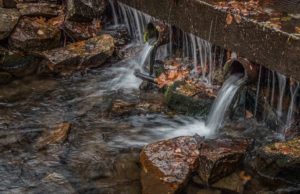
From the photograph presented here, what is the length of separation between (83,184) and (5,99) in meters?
3.05

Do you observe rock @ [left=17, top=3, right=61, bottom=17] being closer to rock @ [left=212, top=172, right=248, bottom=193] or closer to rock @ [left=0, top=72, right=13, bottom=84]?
rock @ [left=0, top=72, right=13, bottom=84]

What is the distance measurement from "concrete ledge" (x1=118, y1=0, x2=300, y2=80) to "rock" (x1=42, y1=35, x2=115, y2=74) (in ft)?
4.27

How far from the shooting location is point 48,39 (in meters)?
9.54

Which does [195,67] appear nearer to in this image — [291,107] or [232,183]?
[291,107]

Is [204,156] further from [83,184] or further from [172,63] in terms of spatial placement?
[172,63]

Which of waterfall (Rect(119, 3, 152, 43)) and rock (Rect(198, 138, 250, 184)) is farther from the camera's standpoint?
waterfall (Rect(119, 3, 152, 43))

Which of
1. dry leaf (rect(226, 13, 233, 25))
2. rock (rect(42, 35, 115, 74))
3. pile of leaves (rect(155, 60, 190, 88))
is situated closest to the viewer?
dry leaf (rect(226, 13, 233, 25))

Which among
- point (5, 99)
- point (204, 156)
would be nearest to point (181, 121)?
point (204, 156)

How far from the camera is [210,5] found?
7.68 metres

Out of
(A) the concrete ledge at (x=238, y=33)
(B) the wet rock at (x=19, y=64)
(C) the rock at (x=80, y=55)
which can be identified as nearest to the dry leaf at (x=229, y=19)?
(A) the concrete ledge at (x=238, y=33)

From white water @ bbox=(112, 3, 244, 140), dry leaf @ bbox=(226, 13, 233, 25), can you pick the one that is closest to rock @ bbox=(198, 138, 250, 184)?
white water @ bbox=(112, 3, 244, 140)

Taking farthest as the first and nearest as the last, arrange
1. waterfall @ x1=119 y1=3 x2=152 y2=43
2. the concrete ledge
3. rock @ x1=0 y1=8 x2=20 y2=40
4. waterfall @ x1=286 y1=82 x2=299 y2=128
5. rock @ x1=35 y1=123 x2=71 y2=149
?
waterfall @ x1=119 y1=3 x2=152 y2=43, rock @ x1=0 y1=8 x2=20 y2=40, rock @ x1=35 y1=123 x2=71 y2=149, waterfall @ x1=286 y1=82 x2=299 y2=128, the concrete ledge

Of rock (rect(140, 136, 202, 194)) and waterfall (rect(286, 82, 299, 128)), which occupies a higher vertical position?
waterfall (rect(286, 82, 299, 128))

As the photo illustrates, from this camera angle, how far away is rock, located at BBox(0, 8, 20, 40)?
9.36m
